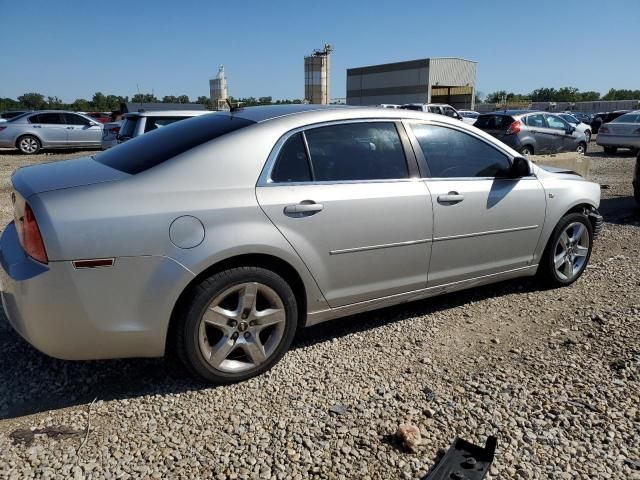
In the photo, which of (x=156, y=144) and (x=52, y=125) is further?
(x=52, y=125)

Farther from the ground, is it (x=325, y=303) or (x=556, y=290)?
(x=325, y=303)

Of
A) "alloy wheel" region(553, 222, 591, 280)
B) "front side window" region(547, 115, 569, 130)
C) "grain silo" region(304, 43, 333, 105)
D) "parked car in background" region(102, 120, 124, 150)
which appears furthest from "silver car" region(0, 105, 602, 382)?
"grain silo" region(304, 43, 333, 105)

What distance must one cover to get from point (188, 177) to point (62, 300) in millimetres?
896

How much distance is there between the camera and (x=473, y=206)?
3771 millimetres

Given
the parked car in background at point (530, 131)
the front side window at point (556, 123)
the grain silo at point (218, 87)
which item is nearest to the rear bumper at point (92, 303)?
the parked car in background at point (530, 131)

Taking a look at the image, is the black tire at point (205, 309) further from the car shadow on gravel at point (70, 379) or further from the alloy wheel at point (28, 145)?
the alloy wheel at point (28, 145)

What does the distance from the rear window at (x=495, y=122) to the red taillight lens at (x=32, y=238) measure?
13259 millimetres

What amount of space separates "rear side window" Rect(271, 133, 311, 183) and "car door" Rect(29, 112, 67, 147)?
17.3 meters

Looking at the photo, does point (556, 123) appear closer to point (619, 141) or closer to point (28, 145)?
point (619, 141)

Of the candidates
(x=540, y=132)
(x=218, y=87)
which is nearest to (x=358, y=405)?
(x=540, y=132)

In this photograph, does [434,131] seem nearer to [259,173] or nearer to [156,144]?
[259,173]

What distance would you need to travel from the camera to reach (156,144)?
3293 millimetres

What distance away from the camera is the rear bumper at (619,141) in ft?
52.8

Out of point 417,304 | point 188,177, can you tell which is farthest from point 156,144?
point 417,304
